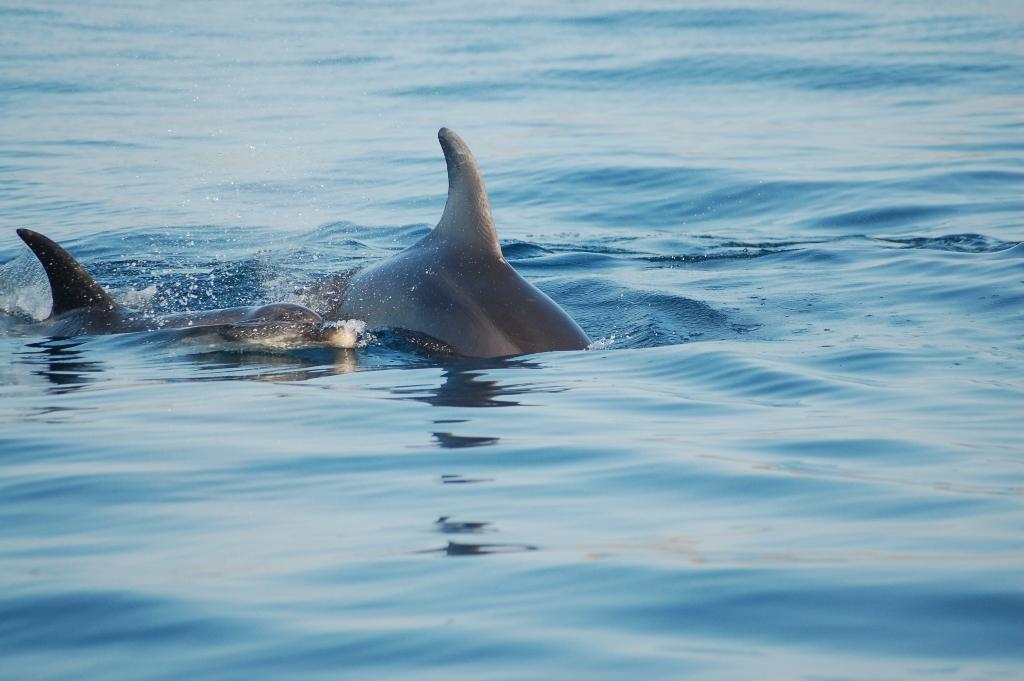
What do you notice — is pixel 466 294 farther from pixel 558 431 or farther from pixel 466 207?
pixel 558 431

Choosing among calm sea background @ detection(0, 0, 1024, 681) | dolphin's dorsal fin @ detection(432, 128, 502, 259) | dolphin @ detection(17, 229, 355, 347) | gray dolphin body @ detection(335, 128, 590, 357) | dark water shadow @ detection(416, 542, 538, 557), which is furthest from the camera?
dolphin @ detection(17, 229, 355, 347)

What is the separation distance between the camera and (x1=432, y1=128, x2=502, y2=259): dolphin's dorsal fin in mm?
8445

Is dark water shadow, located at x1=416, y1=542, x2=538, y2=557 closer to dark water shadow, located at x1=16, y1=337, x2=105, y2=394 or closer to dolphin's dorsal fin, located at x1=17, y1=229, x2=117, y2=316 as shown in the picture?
dark water shadow, located at x1=16, y1=337, x2=105, y2=394

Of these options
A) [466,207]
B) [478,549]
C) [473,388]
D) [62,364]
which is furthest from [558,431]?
[62,364]

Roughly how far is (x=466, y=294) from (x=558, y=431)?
2.10 m

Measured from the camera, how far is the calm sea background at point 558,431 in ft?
12.1

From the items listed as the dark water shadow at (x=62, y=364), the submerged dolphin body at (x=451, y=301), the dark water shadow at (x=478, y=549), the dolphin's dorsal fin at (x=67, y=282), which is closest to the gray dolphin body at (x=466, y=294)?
the submerged dolphin body at (x=451, y=301)

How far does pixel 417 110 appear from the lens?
2580 centimetres

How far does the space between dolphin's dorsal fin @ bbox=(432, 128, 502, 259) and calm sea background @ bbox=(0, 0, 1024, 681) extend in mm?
750

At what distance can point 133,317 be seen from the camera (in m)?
9.41

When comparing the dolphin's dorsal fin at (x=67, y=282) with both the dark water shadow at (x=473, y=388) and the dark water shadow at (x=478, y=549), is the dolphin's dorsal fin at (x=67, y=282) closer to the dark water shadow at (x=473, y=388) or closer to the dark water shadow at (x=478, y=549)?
the dark water shadow at (x=473, y=388)

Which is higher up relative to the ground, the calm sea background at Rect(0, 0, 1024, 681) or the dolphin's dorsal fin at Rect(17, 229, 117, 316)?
the dolphin's dorsal fin at Rect(17, 229, 117, 316)

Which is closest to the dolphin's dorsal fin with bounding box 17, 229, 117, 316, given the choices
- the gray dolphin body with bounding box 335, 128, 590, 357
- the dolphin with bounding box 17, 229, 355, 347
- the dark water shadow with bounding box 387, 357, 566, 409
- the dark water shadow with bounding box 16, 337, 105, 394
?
the dolphin with bounding box 17, 229, 355, 347

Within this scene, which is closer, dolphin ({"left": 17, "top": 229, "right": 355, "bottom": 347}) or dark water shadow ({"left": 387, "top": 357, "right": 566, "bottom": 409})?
dark water shadow ({"left": 387, "top": 357, "right": 566, "bottom": 409})
